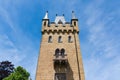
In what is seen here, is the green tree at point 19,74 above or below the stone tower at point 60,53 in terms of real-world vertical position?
below

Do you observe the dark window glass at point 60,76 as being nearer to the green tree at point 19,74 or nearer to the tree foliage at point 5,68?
the green tree at point 19,74

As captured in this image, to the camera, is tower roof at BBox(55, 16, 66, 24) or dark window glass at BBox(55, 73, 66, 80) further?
tower roof at BBox(55, 16, 66, 24)

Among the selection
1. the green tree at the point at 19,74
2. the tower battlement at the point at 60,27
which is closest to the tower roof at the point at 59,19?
the tower battlement at the point at 60,27

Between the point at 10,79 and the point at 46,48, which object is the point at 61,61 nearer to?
the point at 46,48

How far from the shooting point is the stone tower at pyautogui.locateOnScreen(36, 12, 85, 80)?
1056 inches

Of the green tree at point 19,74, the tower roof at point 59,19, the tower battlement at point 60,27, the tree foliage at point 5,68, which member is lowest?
the green tree at point 19,74

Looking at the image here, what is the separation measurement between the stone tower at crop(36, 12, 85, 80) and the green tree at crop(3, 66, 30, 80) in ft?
6.49

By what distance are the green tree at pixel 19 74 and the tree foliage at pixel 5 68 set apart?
336 inches

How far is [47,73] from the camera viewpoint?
2681 centimetres

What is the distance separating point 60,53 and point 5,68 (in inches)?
459

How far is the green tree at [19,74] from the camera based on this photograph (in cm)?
2342

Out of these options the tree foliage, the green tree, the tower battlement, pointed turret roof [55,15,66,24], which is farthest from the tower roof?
the green tree

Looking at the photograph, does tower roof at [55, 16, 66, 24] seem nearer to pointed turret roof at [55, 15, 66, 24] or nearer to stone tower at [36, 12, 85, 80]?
pointed turret roof at [55, 15, 66, 24]

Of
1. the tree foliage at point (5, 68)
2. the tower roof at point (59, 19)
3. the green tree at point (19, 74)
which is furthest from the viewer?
the tower roof at point (59, 19)
